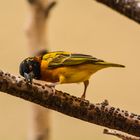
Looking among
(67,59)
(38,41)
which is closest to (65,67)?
(67,59)

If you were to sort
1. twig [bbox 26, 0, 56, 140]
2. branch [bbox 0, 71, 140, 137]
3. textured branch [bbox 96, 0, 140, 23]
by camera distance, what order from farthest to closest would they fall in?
twig [bbox 26, 0, 56, 140] → textured branch [bbox 96, 0, 140, 23] → branch [bbox 0, 71, 140, 137]

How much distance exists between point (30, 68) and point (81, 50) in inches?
62.6

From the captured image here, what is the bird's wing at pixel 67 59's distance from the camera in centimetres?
107

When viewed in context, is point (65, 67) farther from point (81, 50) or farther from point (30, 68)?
point (81, 50)

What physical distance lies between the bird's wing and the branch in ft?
0.65

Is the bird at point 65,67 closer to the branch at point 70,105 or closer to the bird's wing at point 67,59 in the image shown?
the bird's wing at point 67,59

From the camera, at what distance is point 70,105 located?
0.86 metres

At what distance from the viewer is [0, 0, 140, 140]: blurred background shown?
262cm

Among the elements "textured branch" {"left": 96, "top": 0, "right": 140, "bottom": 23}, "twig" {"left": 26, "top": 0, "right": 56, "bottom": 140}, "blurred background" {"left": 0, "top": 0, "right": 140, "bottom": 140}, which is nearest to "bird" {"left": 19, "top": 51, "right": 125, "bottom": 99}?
"textured branch" {"left": 96, "top": 0, "right": 140, "bottom": 23}

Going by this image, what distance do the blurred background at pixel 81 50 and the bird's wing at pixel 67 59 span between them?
143 cm

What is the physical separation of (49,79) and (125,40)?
1637 millimetres

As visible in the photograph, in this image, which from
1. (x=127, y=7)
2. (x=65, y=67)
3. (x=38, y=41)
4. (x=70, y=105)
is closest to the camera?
(x=70, y=105)

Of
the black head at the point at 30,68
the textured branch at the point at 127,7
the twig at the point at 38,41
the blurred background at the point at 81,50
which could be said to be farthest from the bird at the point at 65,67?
the blurred background at the point at 81,50

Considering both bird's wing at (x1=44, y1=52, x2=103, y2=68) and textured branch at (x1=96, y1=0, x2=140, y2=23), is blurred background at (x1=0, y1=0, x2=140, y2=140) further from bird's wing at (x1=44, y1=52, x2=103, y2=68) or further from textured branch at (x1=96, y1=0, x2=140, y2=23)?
textured branch at (x1=96, y1=0, x2=140, y2=23)
